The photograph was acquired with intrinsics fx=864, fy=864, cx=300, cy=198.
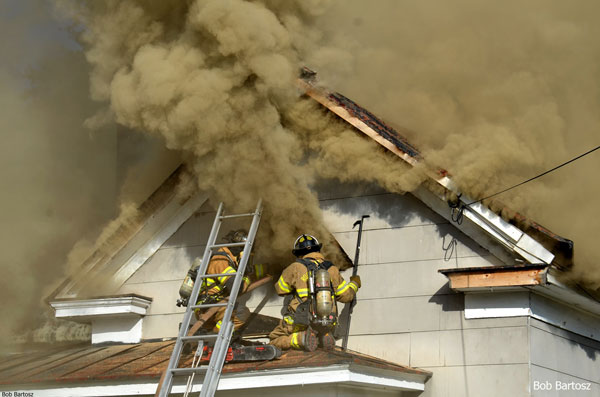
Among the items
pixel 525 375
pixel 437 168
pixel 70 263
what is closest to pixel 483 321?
pixel 525 375

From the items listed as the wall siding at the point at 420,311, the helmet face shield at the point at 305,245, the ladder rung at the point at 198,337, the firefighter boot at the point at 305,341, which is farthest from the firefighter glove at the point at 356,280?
the ladder rung at the point at 198,337

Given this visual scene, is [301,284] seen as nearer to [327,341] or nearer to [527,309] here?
[327,341]

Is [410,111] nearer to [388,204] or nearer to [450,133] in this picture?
[450,133]

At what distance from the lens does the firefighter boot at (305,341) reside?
8.34 meters

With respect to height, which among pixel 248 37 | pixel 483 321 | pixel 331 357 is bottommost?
pixel 331 357

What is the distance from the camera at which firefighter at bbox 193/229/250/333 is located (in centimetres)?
904

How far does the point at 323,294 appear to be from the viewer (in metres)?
8.46

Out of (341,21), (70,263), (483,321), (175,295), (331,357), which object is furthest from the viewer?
(341,21)

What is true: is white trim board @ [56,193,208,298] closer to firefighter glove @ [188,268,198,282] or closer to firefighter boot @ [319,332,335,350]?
firefighter glove @ [188,268,198,282]

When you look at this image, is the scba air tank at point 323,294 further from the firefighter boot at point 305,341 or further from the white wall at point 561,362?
the white wall at point 561,362

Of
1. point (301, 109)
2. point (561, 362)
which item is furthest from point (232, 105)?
point (561, 362)

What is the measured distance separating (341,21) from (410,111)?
2440 mm

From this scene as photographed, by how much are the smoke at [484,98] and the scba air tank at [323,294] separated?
171 cm

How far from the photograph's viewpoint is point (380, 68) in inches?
459
